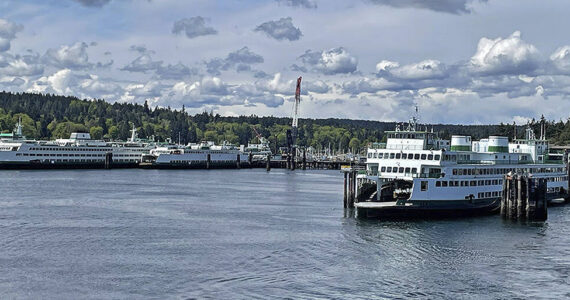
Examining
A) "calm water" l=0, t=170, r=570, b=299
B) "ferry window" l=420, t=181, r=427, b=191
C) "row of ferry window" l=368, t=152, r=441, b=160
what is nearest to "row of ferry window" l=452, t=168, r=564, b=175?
"row of ferry window" l=368, t=152, r=441, b=160

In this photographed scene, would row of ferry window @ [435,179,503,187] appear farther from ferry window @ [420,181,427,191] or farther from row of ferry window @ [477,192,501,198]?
ferry window @ [420,181,427,191]

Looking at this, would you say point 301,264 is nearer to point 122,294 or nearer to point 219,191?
point 122,294

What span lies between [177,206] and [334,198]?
28690 millimetres

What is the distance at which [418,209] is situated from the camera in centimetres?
8056

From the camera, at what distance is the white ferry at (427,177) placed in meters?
81.1

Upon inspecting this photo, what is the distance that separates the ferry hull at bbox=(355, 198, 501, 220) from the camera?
262 ft

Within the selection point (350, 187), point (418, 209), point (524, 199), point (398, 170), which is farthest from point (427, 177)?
point (524, 199)

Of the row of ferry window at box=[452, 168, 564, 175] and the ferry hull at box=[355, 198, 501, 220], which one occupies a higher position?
the row of ferry window at box=[452, 168, 564, 175]

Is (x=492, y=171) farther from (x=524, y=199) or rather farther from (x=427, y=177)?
(x=427, y=177)

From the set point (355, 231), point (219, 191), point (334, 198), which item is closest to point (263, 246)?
point (355, 231)

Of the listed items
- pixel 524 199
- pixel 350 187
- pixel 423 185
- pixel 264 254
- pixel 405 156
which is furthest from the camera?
pixel 350 187

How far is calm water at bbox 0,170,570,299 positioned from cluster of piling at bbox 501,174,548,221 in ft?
7.67

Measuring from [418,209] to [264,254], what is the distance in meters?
26.0

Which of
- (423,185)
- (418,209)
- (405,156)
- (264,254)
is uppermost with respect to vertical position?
(405,156)
